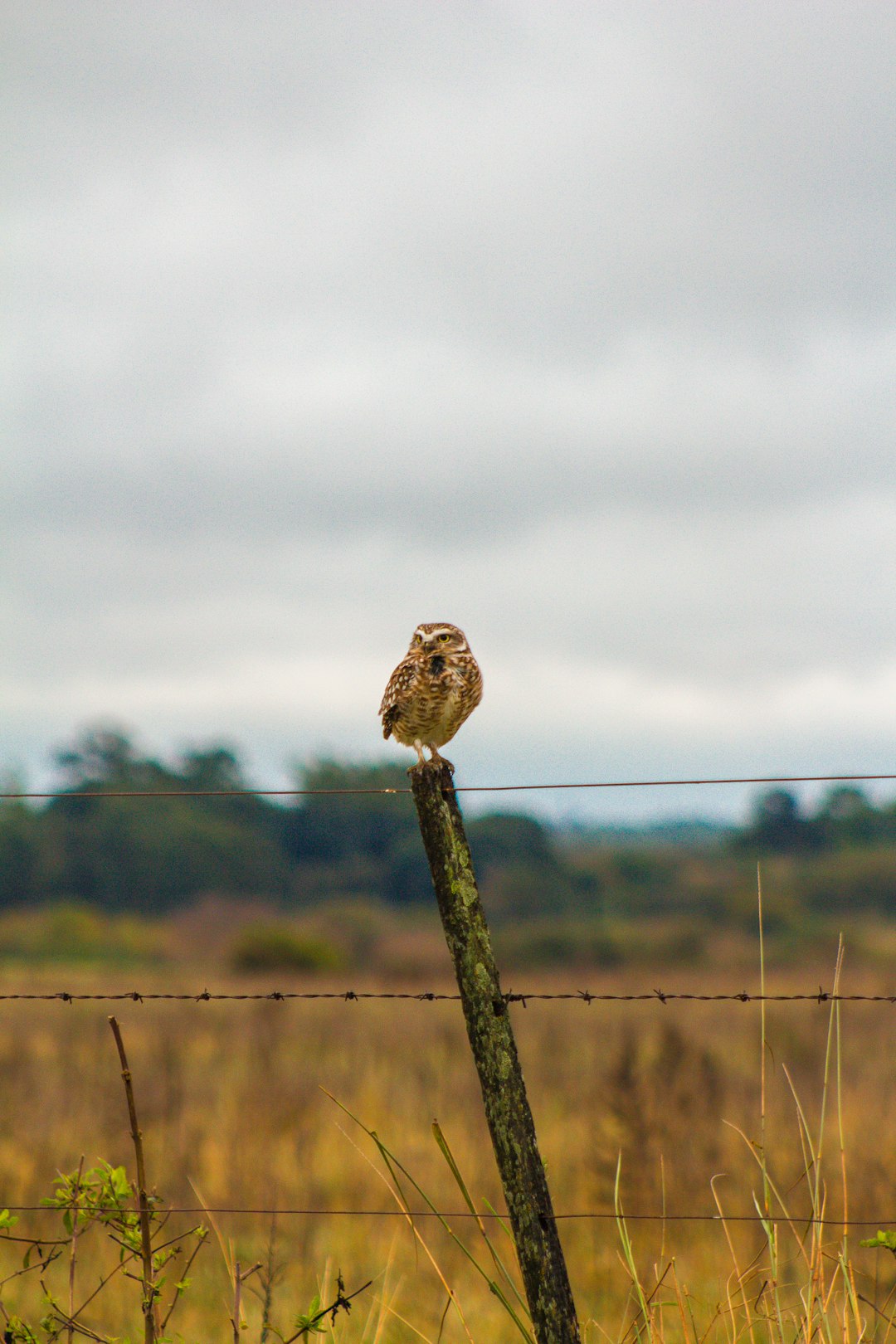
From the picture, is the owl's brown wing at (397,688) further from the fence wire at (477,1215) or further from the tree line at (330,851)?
the tree line at (330,851)

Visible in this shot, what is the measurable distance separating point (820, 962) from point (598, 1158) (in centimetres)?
2164

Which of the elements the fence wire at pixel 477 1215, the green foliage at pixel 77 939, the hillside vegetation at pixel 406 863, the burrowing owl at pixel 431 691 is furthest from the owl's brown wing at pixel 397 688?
the green foliage at pixel 77 939

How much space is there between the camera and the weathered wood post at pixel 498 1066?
347 centimetres

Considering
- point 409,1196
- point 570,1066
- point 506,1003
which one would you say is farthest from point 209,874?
point 506,1003

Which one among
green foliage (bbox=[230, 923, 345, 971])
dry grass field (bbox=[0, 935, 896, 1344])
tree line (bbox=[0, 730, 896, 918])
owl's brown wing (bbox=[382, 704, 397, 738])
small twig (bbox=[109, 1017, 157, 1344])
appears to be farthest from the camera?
tree line (bbox=[0, 730, 896, 918])

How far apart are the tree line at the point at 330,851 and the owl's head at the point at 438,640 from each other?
1576 inches

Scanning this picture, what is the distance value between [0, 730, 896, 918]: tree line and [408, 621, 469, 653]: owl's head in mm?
40040

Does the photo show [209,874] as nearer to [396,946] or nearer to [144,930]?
[144,930]

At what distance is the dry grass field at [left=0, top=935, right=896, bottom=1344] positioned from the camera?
5.93m

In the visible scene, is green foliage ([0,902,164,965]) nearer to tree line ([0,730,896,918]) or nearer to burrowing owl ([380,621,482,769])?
tree line ([0,730,896,918])

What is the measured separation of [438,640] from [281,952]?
34.3m

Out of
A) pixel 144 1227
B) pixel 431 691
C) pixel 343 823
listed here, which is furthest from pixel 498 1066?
pixel 343 823

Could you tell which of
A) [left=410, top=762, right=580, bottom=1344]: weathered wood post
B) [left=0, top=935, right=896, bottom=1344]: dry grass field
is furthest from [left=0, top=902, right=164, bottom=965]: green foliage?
[left=410, top=762, right=580, bottom=1344]: weathered wood post

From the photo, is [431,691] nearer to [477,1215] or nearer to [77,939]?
[477,1215]
